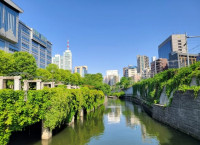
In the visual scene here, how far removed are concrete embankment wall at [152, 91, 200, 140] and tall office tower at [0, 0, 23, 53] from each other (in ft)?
227

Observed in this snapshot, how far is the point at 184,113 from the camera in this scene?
17.9 meters

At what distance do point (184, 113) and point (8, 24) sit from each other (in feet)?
254

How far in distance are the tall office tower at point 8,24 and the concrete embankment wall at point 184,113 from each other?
227 feet

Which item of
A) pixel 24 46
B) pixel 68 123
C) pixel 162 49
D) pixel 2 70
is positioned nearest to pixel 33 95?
pixel 68 123

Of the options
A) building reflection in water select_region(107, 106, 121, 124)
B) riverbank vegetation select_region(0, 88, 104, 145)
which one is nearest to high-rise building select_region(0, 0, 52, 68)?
building reflection in water select_region(107, 106, 121, 124)

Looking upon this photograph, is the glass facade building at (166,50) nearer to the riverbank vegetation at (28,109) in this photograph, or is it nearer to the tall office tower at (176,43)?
Answer: the tall office tower at (176,43)

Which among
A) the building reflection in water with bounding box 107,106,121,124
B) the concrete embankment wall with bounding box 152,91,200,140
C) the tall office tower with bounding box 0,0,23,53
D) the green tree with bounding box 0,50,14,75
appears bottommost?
the building reflection in water with bounding box 107,106,121,124

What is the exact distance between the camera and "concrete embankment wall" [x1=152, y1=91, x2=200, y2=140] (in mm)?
15533

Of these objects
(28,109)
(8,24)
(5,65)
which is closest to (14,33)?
(8,24)

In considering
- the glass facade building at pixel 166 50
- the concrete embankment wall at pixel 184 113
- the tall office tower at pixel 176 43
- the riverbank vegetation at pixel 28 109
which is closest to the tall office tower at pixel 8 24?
the riverbank vegetation at pixel 28 109

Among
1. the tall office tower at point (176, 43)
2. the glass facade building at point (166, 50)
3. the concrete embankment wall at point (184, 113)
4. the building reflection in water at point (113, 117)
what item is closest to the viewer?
the concrete embankment wall at point (184, 113)

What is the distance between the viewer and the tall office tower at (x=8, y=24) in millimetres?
66812

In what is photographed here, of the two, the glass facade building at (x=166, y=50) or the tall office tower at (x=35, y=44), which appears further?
the glass facade building at (x=166, y=50)

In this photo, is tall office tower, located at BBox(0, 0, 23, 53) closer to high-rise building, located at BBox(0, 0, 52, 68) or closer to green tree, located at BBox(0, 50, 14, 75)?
high-rise building, located at BBox(0, 0, 52, 68)
